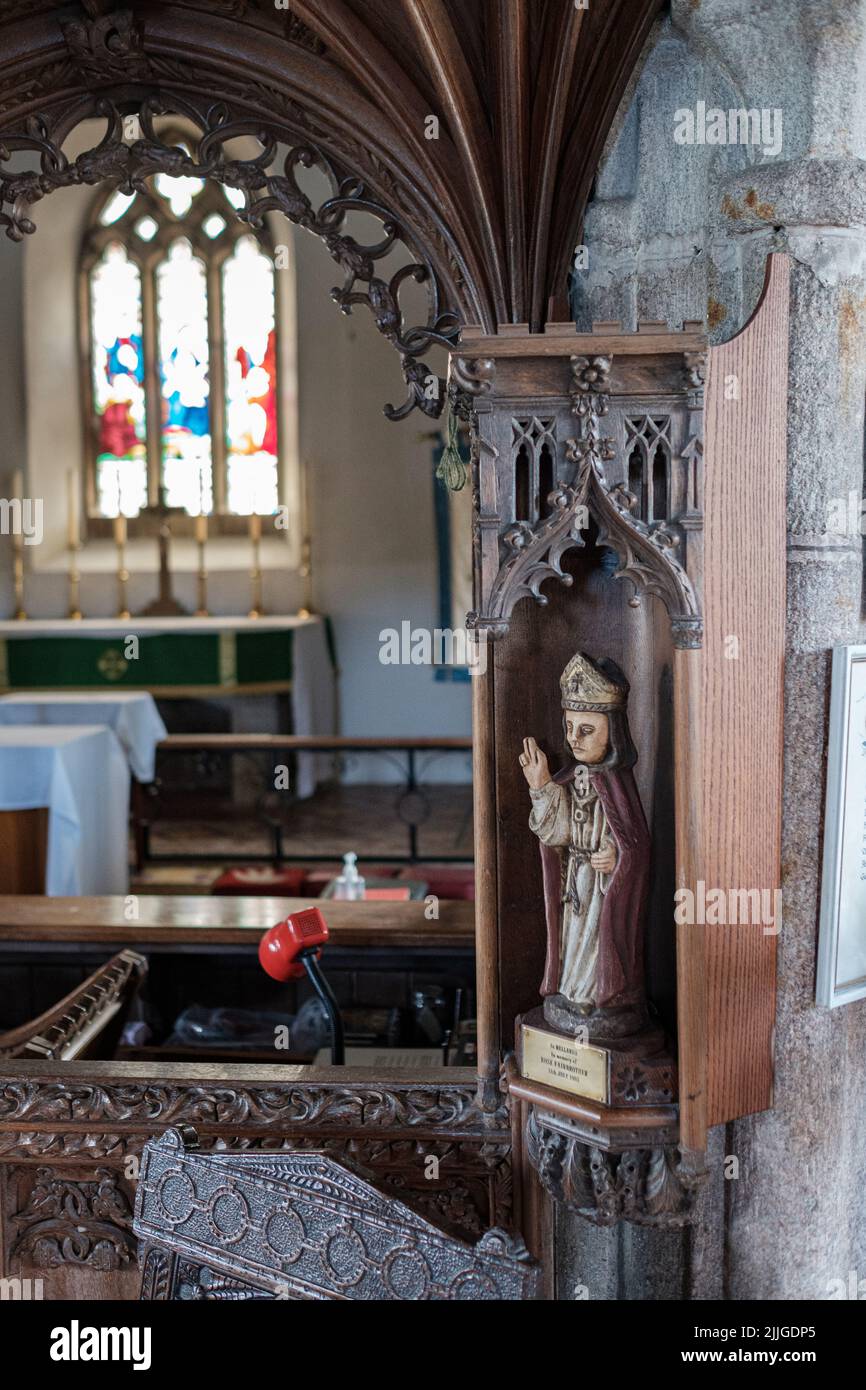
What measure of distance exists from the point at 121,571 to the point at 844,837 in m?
8.47

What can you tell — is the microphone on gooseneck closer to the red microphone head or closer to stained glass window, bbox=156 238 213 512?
the red microphone head

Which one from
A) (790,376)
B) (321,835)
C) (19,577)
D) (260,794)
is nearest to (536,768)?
(790,376)

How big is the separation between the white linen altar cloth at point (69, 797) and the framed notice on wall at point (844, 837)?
378 cm

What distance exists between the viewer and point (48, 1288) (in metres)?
2.95

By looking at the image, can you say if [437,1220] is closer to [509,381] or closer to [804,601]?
[804,601]

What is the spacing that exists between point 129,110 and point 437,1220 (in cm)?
251

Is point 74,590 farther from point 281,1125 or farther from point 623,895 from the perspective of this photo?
point 623,895

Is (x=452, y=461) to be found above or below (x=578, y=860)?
above

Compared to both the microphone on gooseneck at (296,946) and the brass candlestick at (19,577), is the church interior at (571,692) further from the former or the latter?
the brass candlestick at (19,577)

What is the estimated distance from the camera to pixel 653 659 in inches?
101

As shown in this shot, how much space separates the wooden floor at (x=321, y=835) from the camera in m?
7.78

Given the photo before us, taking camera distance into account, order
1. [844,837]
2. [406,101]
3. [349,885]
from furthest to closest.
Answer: [349,885] → [406,101] → [844,837]

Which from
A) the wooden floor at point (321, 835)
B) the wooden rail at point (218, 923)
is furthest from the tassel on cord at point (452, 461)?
the wooden floor at point (321, 835)

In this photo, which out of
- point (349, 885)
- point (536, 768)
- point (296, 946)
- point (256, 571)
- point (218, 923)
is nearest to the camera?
point (536, 768)
